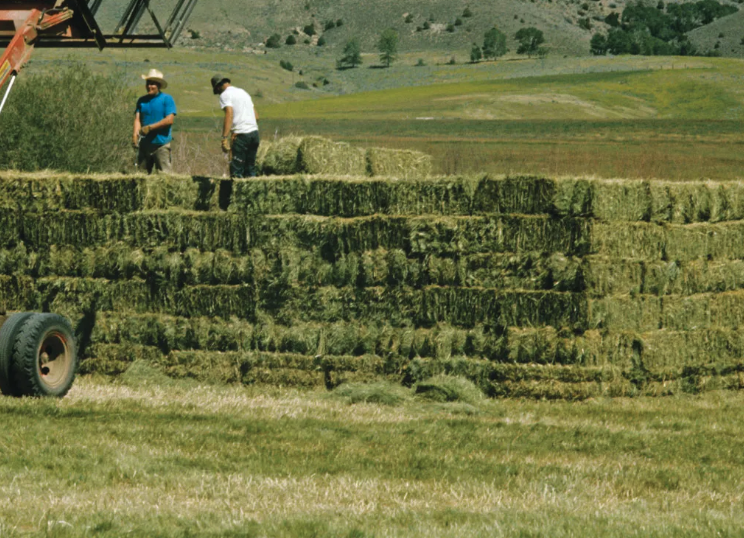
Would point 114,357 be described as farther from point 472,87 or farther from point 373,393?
point 472,87

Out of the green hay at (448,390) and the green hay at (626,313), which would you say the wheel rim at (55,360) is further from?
the green hay at (626,313)

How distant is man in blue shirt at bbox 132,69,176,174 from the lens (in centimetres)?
1549

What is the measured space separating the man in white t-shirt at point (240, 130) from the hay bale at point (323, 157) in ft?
2.15

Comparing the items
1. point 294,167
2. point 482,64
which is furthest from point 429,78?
point 294,167

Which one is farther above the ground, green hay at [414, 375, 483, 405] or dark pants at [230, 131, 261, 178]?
dark pants at [230, 131, 261, 178]

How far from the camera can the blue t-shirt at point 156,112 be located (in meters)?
15.5

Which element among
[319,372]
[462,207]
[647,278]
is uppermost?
[462,207]

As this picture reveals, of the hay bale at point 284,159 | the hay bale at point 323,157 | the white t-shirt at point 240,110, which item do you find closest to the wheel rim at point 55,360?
the white t-shirt at point 240,110

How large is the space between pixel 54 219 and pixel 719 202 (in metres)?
7.99

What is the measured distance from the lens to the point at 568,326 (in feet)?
39.2

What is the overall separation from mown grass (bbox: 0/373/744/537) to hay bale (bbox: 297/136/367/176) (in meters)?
4.19

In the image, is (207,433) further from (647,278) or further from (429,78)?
(429,78)

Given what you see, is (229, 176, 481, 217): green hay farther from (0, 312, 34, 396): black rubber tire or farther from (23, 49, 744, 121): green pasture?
(23, 49, 744, 121): green pasture

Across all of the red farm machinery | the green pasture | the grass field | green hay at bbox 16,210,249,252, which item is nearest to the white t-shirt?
the red farm machinery
